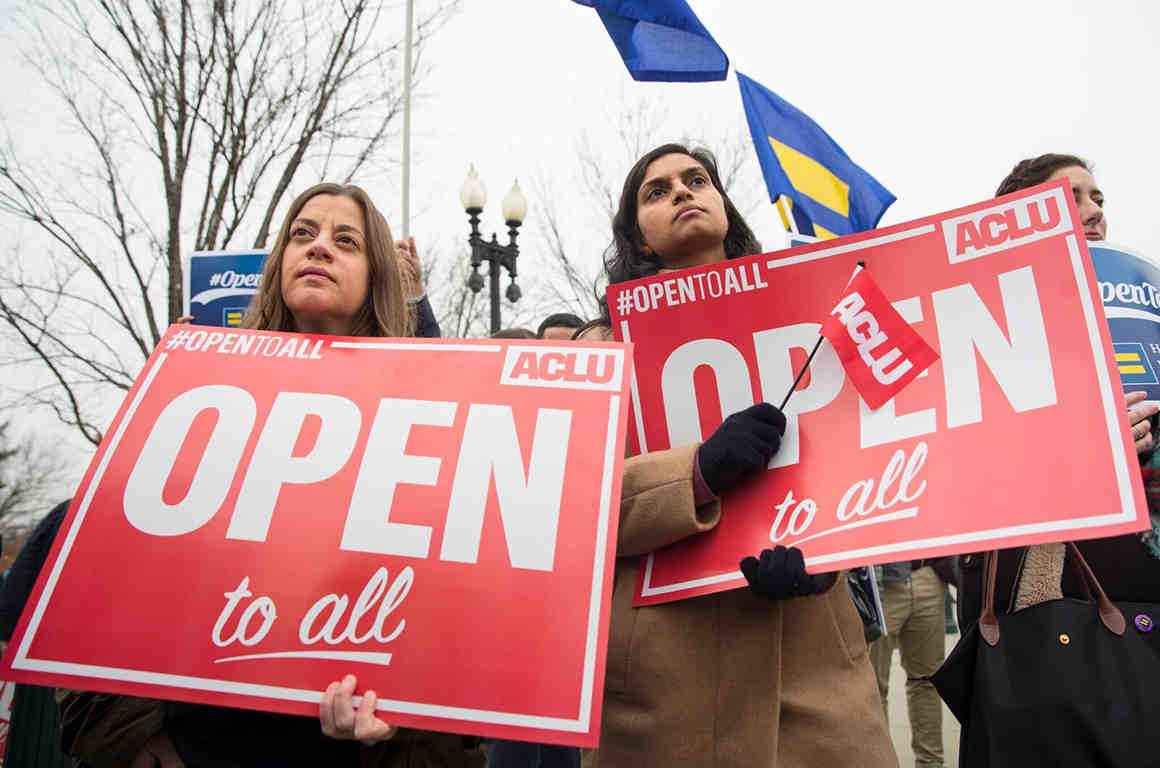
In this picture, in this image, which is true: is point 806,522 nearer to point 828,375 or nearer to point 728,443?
point 728,443

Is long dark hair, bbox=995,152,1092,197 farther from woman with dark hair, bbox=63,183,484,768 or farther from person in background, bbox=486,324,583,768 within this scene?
person in background, bbox=486,324,583,768

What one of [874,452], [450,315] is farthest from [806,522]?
[450,315]

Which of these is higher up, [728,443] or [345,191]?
[345,191]

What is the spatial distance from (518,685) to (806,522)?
2.10ft

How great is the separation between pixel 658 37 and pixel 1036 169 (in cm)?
189

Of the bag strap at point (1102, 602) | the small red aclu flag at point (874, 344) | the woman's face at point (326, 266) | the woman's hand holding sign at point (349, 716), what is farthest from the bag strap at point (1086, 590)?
the woman's face at point (326, 266)

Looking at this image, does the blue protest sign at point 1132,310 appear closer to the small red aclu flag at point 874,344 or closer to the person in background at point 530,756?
the small red aclu flag at point 874,344

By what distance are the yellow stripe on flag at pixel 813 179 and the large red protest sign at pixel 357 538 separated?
2.76 metres

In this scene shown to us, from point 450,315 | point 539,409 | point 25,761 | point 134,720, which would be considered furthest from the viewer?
point 450,315

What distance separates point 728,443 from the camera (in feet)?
4.84

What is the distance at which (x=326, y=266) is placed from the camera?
1.83m

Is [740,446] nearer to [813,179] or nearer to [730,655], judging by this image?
[730,655]

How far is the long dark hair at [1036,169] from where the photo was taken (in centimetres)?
207

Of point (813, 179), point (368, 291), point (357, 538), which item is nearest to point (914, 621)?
point (813, 179)
